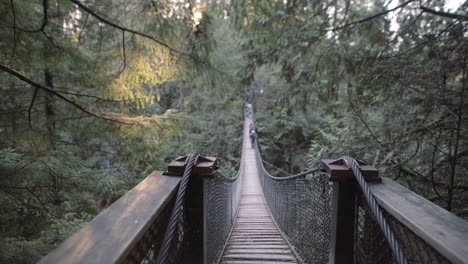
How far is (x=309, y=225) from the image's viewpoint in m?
1.78

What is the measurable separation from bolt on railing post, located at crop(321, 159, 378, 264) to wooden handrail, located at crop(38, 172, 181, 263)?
0.74 meters

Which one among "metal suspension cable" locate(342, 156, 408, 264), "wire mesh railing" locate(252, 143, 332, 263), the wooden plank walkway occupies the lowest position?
the wooden plank walkway

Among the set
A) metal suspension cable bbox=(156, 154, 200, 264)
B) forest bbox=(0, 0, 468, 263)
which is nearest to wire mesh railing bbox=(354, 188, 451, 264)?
metal suspension cable bbox=(156, 154, 200, 264)

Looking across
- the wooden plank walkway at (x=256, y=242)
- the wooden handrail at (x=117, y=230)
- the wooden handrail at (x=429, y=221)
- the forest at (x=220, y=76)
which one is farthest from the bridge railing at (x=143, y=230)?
the forest at (x=220, y=76)

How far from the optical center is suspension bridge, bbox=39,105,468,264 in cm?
54

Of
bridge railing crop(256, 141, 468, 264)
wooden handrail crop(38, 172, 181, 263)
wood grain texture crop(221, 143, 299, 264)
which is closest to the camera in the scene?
wooden handrail crop(38, 172, 181, 263)

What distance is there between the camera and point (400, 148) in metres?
2.24

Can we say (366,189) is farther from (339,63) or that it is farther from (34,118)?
(34,118)

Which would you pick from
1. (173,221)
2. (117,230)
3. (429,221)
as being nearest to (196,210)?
(173,221)

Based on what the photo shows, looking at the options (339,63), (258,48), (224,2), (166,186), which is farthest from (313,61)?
(166,186)

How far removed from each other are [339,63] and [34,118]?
126 inches

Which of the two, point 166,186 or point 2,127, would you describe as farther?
point 2,127

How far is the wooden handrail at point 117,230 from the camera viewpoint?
1.54 ft

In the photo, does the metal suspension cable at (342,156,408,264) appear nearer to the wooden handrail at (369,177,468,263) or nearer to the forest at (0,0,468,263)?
the wooden handrail at (369,177,468,263)
